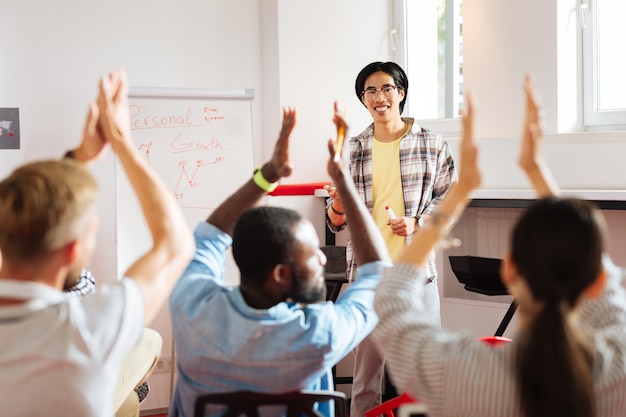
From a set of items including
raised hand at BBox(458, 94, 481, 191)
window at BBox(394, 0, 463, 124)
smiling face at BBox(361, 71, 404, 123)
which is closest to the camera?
raised hand at BBox(458, 94, 481, 191)

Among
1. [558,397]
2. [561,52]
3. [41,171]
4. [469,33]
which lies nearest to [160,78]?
[469,33]

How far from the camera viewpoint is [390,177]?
10.2 ft

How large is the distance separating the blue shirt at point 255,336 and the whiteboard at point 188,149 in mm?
2163

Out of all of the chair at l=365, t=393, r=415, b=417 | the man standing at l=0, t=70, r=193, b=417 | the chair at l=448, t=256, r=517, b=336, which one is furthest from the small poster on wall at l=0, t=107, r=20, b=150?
the man standing at l=0, t=70, r=193, b=417

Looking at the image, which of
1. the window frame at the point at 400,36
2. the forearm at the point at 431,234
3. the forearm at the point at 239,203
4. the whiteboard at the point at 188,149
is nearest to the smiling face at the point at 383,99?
the whiteboard at the point at 188,149

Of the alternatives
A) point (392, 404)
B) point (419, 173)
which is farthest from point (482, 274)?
point (392, 404)

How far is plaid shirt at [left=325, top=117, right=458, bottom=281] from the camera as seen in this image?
3.06 m

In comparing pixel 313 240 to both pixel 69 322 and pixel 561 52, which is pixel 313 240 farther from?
pixel 561 52

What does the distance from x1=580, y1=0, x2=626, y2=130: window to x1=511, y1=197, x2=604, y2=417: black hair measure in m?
2.89

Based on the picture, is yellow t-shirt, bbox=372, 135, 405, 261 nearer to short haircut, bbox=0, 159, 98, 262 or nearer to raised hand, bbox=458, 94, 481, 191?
raised hand, bbox=458, 94, 481, 191

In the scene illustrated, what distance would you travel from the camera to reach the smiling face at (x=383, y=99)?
3170mm

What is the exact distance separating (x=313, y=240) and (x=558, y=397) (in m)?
0.72

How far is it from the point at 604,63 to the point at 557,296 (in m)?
3.04

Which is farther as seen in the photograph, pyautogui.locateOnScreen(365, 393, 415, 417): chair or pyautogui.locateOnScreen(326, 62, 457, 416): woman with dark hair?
pyautogui.locateOnScreen(326, 62, 457, 416): woman with dark hair
